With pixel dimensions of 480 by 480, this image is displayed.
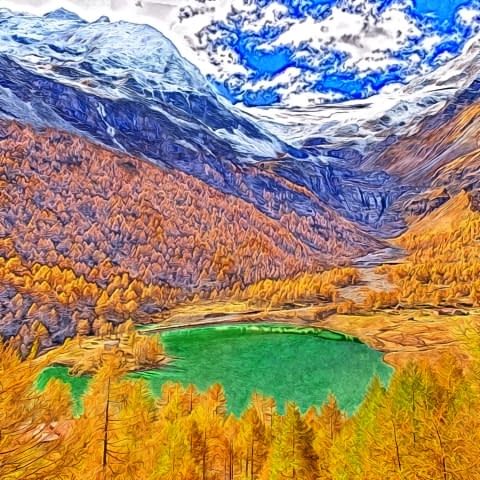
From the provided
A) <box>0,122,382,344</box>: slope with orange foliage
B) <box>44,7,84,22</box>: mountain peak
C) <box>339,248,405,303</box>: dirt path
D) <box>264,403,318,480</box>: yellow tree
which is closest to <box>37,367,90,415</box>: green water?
<box>0,122,382,344</box>: slope with orange foliage

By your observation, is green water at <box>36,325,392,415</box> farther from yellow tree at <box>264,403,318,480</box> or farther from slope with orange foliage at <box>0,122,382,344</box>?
yellow tree at <box>264,403,318,480</box>

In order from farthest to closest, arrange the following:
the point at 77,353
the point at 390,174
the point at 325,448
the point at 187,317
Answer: the point at 390,174 → the point at 187,317 → the point at 77,353 → the point at 325,448

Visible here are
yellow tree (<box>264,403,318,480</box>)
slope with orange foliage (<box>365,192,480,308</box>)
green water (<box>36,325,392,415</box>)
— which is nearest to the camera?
yellow tree (<box>264,403,318,480</box>)

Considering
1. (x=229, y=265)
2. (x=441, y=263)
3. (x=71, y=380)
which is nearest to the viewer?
(x=71, y=380)

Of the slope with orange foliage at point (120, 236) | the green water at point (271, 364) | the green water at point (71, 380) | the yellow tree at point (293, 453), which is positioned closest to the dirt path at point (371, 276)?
the slope with orange foliage at point (120, 236)

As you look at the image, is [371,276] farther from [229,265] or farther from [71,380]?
[71,380]

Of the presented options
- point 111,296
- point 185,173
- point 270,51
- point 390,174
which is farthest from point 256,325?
point 270,51

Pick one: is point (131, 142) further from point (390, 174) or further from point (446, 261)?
point (446, 261)

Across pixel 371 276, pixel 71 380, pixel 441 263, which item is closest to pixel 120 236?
pixel 71 380
